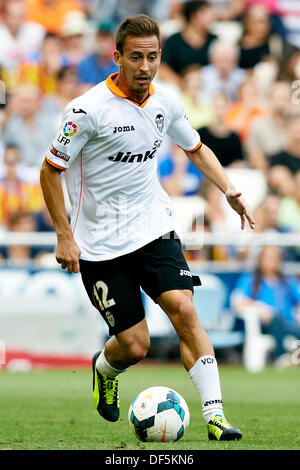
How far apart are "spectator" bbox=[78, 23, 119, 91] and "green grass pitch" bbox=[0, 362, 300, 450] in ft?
17.3

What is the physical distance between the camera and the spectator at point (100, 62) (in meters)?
16.8

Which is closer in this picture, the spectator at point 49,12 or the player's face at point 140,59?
the player's face at point 140,59

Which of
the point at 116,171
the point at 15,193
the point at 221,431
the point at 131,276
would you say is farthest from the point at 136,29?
the point at 15,193

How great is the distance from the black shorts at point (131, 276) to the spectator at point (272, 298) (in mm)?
6981

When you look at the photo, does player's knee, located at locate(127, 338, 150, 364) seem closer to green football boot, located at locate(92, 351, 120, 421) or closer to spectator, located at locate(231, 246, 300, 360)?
green football boot, located at locate(92, 351, 120, 421)

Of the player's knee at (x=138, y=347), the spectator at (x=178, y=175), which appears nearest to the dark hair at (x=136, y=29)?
the player's knee at (x=138, y=347)

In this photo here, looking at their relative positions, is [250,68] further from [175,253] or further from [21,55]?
[175,253]

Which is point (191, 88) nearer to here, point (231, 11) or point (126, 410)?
point (231, 11)

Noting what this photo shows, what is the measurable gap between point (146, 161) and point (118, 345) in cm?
139

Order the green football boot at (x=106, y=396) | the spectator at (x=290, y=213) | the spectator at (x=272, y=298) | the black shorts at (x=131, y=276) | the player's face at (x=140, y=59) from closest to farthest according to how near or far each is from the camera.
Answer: the player's face at (x=140, y=59) → the black shorts at (x=131, y=276) → the green football boot at (x=106, y=396) → the spectator at (x=272, y=298) → the spectator at (x=290, y=213)

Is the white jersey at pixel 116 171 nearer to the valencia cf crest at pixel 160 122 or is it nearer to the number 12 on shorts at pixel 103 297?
the valencia cf crest at pixel 160 122

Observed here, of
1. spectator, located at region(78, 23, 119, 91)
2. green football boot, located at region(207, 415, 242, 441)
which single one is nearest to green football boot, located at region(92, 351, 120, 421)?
green football boot, located at region(207, 415, 242, 441)

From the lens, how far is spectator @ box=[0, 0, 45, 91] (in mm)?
17000

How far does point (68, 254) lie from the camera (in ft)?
21.5
